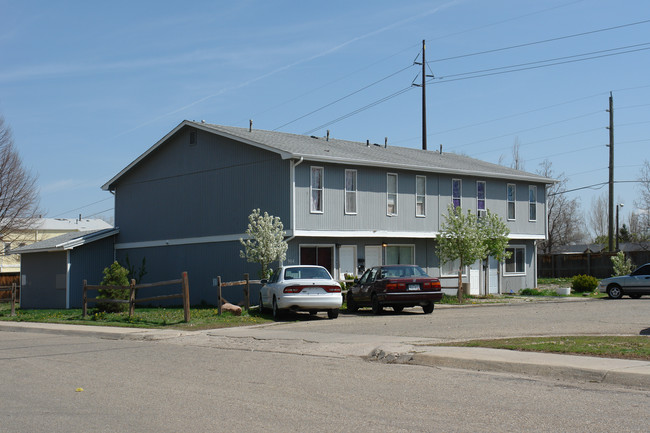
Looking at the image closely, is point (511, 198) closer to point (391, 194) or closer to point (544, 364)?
point (391, 194)

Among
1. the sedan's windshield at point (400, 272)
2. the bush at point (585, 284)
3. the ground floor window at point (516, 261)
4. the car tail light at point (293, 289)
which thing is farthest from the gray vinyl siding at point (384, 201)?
the car tail light at point (293, 289)

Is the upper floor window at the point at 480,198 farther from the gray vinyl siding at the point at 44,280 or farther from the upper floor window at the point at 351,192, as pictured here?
the gray vinyl siding at the point at 44,280

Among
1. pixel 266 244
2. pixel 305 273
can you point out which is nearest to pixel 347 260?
pixel 266 244

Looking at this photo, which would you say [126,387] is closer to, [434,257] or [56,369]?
[56,369]

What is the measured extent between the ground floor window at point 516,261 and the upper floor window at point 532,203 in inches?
67.9

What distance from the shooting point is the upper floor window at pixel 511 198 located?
37.6 m

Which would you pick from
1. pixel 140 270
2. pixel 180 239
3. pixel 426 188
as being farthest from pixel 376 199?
pixel 140 270

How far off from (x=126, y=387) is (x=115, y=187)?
29526mm

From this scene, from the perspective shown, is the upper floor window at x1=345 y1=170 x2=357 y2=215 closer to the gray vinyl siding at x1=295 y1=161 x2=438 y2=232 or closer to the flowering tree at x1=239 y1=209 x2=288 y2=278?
the gray vinyl siding at x1=295 y1=161 x2=438 y2=232

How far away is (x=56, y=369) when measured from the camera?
40.6 ft

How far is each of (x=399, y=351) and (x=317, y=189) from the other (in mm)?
16090

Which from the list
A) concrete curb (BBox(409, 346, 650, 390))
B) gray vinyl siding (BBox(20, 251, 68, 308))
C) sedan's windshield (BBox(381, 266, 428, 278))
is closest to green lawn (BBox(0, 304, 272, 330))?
sedan's windshield (BBox(381, 266, 428, 278))

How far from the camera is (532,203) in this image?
39031 millimetres

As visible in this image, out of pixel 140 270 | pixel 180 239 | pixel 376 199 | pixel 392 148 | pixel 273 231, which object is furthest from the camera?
pixel 392 148
